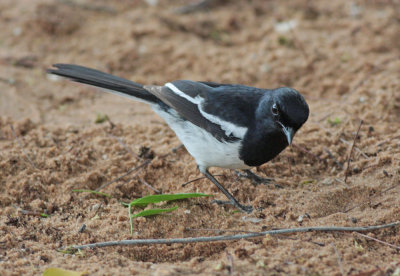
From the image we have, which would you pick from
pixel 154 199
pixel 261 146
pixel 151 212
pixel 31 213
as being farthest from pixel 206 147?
pixel 31 213

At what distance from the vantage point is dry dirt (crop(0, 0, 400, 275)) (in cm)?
338

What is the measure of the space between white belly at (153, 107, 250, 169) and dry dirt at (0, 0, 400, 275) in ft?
1.17

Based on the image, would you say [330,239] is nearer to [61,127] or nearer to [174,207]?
[174,207]

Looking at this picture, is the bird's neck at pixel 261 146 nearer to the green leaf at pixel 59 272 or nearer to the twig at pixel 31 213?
the green leaf at pixel 59 272

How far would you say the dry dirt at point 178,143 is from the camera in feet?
11.1

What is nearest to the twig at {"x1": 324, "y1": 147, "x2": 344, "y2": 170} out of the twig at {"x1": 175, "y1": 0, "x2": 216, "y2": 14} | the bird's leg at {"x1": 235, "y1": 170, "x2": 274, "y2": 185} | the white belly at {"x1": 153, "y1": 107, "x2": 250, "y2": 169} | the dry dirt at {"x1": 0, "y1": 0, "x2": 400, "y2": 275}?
the dry dirt at {"x1": 0, "y1": 0, "x2": 400, "y2": 275}

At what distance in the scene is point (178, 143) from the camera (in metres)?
4.87

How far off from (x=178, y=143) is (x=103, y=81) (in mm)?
1004

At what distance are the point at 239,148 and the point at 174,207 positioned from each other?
716mm

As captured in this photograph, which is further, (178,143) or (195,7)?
(195,7)

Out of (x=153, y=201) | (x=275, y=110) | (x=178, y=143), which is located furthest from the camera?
(x=178, y=143)

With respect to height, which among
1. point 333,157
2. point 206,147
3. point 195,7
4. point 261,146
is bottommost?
point 333,157

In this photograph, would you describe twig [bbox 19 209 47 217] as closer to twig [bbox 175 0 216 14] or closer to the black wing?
the black wing

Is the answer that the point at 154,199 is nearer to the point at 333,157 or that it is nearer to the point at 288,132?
Result: the point at 288,132
